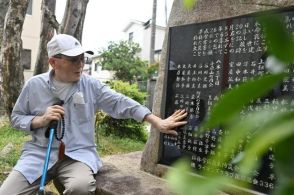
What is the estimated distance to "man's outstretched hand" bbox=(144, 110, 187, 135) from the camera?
9.06 ft

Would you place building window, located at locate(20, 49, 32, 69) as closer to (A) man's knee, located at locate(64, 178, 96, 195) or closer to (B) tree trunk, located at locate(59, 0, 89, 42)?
(B) tree trunk, located at locate(59, 0, 89, 42)

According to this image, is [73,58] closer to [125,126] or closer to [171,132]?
[171,132]

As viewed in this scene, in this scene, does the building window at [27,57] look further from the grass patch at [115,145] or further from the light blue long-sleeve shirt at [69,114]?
the light blue long-sleeve shirt at [69,114]

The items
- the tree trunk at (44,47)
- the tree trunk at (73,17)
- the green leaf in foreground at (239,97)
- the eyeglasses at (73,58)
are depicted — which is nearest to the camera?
the green leaf in foreground at (239,97)

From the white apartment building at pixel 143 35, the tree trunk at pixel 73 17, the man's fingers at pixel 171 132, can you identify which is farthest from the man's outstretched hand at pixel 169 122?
the white apartment building at pixel 143 35

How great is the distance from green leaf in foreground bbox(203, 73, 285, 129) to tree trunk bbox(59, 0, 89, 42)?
6530mm

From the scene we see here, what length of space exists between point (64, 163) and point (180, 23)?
130 cm

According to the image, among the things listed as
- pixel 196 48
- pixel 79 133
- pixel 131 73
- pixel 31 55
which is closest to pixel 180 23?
pixel 196 48

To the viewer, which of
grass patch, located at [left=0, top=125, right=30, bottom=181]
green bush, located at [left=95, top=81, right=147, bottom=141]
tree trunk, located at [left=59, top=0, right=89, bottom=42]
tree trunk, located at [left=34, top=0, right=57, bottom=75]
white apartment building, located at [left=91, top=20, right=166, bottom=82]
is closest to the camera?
grass patch, located at [left=0, top=125, right=30, bottom=181]

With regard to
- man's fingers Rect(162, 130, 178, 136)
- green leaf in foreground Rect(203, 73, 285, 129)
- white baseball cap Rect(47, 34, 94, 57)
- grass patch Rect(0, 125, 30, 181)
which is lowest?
grass patch Rect(0, 125, 30, 181)

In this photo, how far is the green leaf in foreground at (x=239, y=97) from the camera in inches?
11.6

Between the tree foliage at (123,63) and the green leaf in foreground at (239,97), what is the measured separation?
22087mm

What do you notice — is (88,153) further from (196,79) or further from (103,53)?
(103,53)

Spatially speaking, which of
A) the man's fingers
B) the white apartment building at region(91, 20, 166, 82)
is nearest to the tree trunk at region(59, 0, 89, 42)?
the man's fingers
